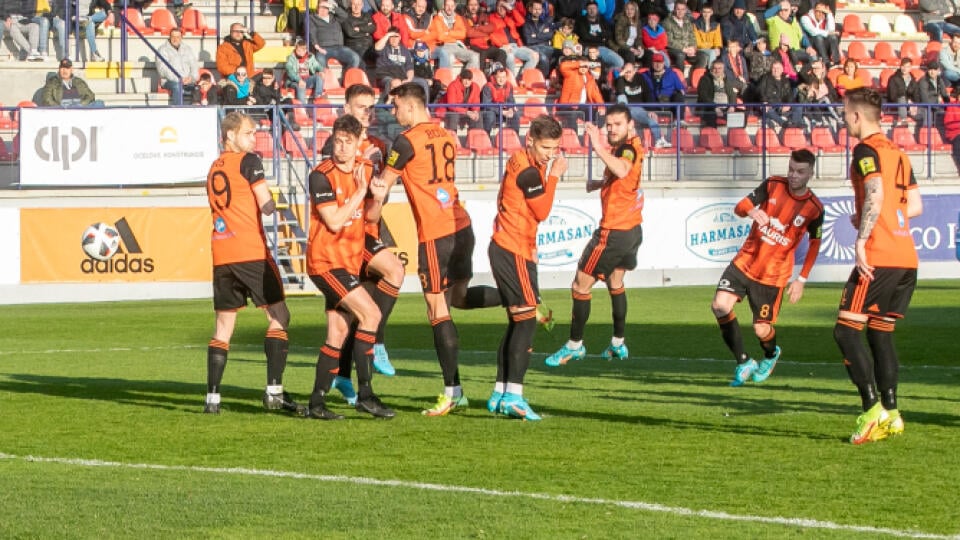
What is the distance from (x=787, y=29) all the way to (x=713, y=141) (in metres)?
5.05

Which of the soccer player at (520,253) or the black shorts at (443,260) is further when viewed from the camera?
the black shorts at (443,260)

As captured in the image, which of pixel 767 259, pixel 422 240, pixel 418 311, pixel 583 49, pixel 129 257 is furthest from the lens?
pixel 583 49

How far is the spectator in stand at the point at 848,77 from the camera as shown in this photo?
30016mm

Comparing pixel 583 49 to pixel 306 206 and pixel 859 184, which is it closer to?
pixel 306 206

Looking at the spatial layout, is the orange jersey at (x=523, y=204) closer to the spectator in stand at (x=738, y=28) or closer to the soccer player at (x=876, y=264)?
the soccer player at (x=876, y=264)

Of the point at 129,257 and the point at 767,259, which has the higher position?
the point at 767,259

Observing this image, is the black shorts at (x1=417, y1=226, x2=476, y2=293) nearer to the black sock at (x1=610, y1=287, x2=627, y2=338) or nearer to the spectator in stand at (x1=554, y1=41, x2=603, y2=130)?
the black sock at (x1=610, y1=287, x2=627, y2=338)

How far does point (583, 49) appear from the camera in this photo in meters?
29.9

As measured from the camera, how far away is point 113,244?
78.3 feet

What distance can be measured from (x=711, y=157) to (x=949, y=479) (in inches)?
751

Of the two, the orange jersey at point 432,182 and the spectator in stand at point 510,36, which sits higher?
the spectator in stand at point 510,36

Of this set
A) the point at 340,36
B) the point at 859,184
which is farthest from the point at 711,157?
the point at 859,184

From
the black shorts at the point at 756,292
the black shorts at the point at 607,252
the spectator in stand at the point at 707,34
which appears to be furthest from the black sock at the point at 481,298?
the spectator in stand at the point at 707,34

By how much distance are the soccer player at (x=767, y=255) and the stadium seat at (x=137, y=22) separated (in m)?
18.2
